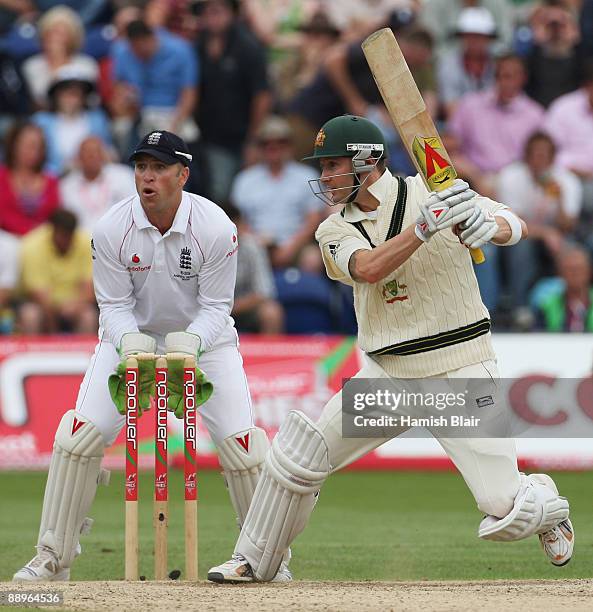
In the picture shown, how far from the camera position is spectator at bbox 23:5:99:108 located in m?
14.4

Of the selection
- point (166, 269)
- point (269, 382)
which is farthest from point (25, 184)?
point (166, 269)

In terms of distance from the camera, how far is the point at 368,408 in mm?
6434

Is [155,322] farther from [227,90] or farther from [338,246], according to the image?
[227,90]

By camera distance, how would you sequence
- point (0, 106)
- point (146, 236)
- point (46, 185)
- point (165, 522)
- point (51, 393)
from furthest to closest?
point (0, 106)
point (46, 185)
point (51, 393)
point (146, 236)
point (165, 522)

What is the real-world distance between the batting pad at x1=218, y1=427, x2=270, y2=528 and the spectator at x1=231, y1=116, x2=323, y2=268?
694cm

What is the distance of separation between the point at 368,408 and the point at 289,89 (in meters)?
9.63

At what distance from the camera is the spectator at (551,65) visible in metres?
15.0

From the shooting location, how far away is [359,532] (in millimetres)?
9000

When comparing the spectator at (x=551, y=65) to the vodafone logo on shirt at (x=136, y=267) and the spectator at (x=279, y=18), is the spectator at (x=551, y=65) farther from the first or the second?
the vodafone logo on shirt at (x=136, y=267)

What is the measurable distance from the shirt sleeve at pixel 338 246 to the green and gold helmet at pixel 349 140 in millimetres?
333

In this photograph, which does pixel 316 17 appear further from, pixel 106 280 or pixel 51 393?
pixel 106 280

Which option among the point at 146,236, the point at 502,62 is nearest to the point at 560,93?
the point at 502,62

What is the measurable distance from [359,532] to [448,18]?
7.91m

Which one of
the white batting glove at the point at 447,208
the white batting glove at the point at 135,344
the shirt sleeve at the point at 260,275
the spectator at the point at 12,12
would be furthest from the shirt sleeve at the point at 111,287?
the spectator at the point at 12,12
